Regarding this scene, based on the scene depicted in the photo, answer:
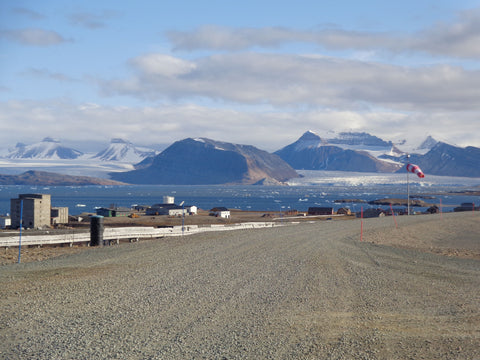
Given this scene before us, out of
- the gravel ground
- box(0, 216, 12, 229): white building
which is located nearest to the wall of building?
box(0, 216, 12, 229): white building

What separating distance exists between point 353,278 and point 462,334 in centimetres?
703

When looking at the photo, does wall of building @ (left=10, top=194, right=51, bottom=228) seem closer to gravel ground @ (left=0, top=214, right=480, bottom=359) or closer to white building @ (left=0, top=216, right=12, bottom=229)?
white building @ (left=0, top=216, right=12, bottom=229)

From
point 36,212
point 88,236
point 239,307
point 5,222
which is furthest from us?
point 5,222

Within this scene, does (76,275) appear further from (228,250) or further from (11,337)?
(228,250)

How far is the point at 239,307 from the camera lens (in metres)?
13.5

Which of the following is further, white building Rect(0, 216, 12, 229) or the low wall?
white building Rect(0, 216, 12, 229)

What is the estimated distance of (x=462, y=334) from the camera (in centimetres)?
1145

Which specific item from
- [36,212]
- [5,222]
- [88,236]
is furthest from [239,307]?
[5,222]

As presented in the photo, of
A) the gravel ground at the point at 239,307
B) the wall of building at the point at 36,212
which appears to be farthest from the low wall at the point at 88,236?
the wall of building at the point at 36,212

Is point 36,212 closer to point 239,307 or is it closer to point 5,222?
point 5,222

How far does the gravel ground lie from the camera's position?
10.3 m

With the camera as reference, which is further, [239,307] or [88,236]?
[88,236]

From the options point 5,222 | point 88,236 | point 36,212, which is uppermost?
point 36,212

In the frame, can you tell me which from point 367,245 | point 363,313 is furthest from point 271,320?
point 367,245
